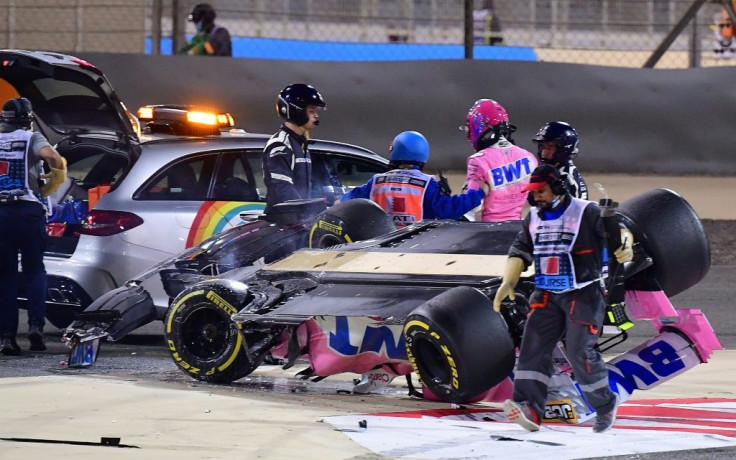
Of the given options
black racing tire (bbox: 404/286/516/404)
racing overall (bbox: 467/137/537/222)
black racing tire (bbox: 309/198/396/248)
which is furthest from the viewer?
racing overall (bbox: 467/137/537/222)

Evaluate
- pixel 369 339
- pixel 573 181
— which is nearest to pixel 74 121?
pixel 369 339

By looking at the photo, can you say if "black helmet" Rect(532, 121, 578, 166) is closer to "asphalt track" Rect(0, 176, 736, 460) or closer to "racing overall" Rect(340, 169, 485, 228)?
"racing overall" Rect(340, 169, 485, 228)

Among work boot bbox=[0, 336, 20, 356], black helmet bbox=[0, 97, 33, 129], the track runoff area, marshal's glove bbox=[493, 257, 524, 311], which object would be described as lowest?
the track runoff area

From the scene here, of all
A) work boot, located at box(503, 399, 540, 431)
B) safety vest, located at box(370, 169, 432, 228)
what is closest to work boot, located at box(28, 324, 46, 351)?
safety vest, located at box(370, 169, 432, 228)

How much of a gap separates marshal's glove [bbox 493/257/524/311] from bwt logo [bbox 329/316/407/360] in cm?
102

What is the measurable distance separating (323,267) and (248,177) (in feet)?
7.61

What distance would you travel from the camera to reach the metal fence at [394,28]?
16766 mm

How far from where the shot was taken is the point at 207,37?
55.8 feet

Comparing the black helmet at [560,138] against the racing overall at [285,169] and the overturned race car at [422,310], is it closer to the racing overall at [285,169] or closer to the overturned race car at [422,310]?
the overturned race car at [422,310]

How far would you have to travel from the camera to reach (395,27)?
17.1 m

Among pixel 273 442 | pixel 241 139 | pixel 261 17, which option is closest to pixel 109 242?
pixel 241 139

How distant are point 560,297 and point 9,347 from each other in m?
4.54

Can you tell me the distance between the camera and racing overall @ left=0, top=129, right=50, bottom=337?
10.5 m

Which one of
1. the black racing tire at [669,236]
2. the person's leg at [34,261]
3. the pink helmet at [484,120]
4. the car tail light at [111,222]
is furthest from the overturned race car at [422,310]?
the person's leg at [34,261]
